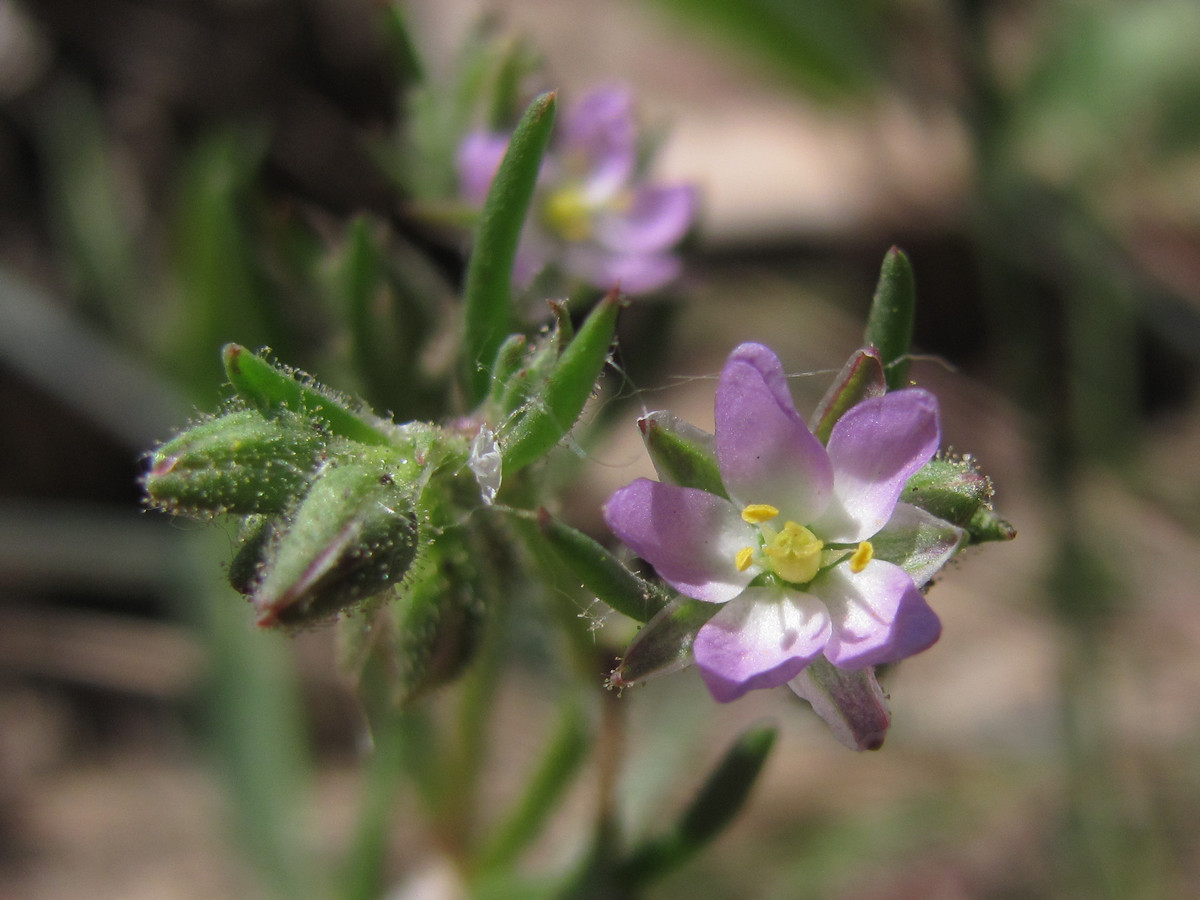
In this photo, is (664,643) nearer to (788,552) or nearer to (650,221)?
(788,552)

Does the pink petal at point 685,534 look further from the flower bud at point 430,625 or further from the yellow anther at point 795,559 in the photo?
the flower bud at point 430,625

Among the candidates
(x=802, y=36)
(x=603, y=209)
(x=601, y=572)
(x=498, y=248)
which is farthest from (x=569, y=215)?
(x=802, y=36)

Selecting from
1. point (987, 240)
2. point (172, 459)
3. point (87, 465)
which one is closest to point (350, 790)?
point (87, 465)

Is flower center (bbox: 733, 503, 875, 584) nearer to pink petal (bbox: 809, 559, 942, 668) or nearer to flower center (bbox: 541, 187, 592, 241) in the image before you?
pink petal (bbox: 809, 559, 942, 668)

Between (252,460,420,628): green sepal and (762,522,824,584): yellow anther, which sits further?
(762,522,824,584): yellow anther

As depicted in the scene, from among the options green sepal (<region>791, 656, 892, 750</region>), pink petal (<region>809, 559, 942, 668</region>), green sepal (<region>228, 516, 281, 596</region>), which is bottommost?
green sepal (<region>791, 656, 892, 750</region>)

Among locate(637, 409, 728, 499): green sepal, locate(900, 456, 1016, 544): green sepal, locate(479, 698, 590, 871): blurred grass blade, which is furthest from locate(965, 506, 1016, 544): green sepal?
locate(479, 698, 590, 871): blurred grass blade
